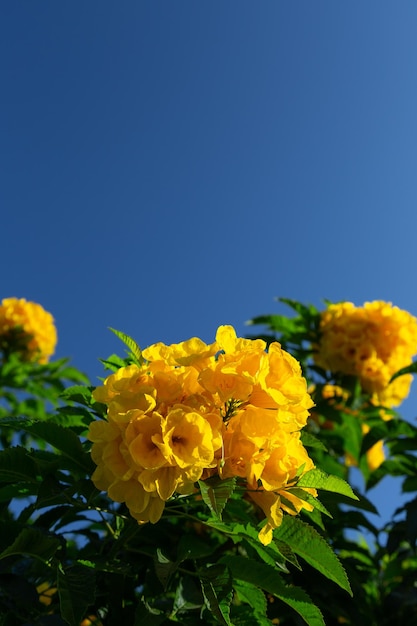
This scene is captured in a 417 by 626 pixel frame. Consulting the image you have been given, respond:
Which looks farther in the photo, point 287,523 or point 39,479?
point 39,479

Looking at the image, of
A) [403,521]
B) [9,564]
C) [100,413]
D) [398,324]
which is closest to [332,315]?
[398,324]

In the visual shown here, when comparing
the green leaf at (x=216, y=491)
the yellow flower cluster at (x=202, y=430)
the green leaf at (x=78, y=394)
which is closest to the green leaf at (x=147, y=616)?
the yellow flower cluster at (x=202, y=430)

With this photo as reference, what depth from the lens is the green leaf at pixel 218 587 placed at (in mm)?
1346

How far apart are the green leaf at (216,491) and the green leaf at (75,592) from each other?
0.33 m

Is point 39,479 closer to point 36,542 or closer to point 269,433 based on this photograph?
point 36,542

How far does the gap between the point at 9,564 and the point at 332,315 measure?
8.42 feet

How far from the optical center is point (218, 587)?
1.41 metres

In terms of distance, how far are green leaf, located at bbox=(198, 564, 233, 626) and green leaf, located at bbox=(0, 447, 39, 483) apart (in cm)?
50

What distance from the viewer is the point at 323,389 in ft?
12.0

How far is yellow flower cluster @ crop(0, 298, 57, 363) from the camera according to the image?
534 cm

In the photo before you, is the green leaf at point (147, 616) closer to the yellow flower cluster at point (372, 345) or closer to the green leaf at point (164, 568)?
the green leaf at point (164, 568)

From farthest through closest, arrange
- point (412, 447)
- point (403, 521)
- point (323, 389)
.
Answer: point (323, 389) → point (412, 447) → point (403, 521)

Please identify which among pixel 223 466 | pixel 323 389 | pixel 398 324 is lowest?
pixel 223 466

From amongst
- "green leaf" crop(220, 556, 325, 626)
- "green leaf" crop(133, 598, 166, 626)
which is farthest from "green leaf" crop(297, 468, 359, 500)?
"green leaf" crop(133, 598, 166, 626)
